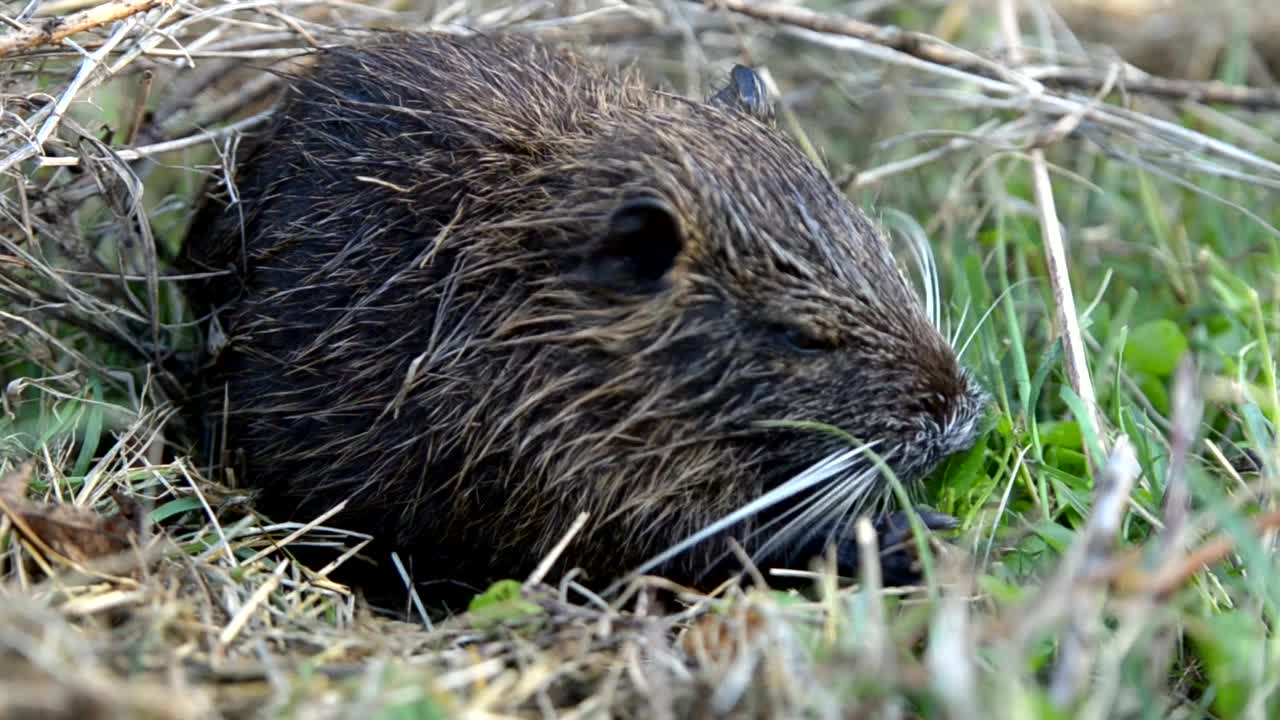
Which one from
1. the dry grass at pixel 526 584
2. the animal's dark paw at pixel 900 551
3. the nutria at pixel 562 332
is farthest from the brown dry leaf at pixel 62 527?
the animal's dark paw at pixel 900 551

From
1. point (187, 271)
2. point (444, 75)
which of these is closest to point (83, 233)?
point (187, 271)

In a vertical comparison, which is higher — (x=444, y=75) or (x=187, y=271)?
(x=444, y=75)

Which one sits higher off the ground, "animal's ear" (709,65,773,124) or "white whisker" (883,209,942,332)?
"animal's ear" (709,65,773,124)

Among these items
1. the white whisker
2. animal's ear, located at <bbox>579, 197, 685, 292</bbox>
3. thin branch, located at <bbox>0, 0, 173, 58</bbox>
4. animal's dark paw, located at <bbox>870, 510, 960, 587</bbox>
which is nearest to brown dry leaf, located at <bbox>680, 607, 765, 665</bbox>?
animal's dark paw, located at <bbox>870, 510, 960, 587</bbox>

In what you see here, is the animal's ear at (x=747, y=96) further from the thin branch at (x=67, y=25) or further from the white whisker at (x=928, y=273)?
the thin branch at (x=67, y=25)

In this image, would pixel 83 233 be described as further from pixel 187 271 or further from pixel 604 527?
pixel 604 527

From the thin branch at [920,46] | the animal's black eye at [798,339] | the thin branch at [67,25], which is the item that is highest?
the thin branch at [920,46]

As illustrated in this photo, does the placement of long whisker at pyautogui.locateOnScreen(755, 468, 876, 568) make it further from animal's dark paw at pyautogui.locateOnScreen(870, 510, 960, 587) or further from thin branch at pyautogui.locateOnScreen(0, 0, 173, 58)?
thin branch at pyautogui.locateOnScreen(0, 0, 173, 58)
